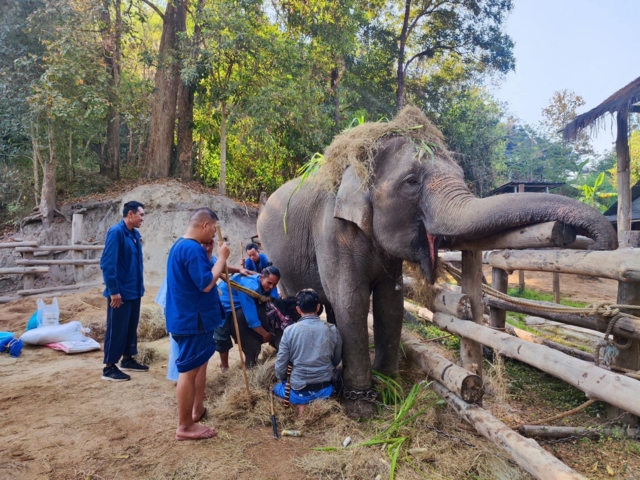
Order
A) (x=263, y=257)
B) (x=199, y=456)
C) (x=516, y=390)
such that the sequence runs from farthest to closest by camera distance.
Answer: (x=263, y=257)
(x=516, y=390)
(x=199, y=456)

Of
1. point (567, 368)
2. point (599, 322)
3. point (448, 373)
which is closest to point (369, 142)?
point (448, 373)

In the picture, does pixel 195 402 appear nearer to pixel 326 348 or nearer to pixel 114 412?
pixel 114 412

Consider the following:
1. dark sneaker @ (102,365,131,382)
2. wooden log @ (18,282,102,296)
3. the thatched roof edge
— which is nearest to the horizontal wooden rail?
wooden log @ (18,282,102,296)

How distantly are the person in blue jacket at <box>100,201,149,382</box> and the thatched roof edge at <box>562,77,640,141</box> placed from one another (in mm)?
10404

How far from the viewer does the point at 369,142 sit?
367 cm

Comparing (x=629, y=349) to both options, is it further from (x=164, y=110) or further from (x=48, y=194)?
(x=48, y=194)

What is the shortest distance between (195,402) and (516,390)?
345 cm

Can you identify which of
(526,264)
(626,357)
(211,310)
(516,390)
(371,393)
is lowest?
(516,390)

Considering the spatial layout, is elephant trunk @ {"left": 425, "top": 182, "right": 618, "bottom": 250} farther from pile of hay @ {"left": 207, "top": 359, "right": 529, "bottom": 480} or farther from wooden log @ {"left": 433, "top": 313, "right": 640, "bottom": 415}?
pile of hay @ {"left": 207, "top": 359, "right": 529, "bottom": 480}

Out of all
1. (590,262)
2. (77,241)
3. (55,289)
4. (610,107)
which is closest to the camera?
(590,262)

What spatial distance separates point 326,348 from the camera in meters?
3.85

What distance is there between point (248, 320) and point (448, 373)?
2.20m

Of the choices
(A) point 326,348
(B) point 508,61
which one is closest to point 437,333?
(A) point 326,348

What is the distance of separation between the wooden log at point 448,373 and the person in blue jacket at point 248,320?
1633 mm
